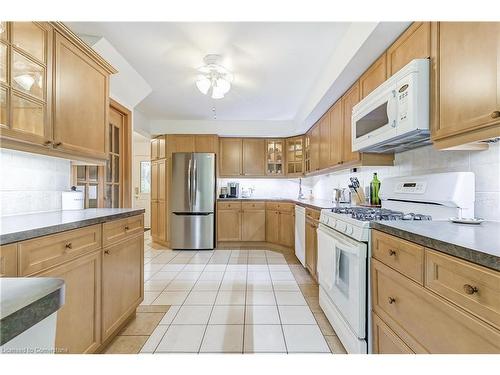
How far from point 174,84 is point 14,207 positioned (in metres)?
2.27

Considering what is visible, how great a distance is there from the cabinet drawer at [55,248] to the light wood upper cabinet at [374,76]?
2.30 metres

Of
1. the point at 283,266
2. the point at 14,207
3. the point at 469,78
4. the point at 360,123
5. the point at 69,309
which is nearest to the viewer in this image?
the point at 469,78

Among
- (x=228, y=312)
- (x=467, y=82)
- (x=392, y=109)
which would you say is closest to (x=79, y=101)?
(x=228, y=312)

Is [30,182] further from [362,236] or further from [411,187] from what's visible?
[411,187]

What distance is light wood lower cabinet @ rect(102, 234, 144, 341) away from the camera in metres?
1.65

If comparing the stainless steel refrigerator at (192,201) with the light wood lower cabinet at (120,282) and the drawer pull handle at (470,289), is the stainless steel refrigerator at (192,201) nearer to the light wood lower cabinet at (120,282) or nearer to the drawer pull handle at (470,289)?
the light wood lower cabinet at (120,282)

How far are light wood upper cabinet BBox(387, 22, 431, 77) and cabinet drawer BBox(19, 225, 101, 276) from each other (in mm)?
2234

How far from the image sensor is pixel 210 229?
4.66 m

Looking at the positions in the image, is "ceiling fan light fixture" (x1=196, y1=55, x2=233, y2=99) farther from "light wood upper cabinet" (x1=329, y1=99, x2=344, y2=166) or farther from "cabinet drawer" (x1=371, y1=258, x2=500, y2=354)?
"cabinet drawer" (x1=371, y1=258, x2=500, y2=354)

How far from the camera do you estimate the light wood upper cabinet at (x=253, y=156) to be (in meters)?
5.15
